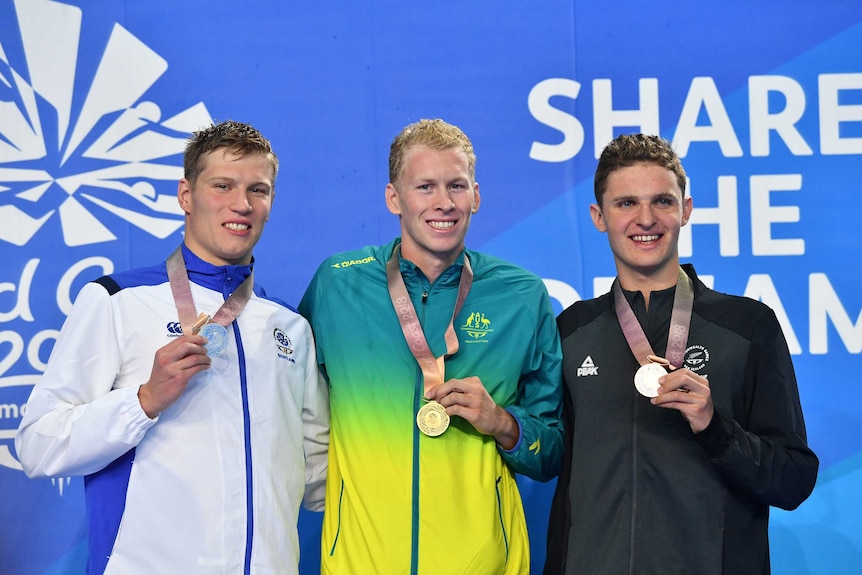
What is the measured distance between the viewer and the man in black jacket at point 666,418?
2.29 metres

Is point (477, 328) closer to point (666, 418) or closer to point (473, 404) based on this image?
point (473, 404)

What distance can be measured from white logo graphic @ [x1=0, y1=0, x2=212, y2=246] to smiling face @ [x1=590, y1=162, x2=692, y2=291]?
2.00 metres

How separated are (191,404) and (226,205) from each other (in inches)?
22.9

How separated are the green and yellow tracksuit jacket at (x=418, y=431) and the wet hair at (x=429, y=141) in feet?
0.86

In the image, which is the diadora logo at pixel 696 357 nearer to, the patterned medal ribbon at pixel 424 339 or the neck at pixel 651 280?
the neck at pixel 651 280

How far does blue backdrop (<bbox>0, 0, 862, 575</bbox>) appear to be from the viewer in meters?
3.80

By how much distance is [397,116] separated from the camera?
382 cm

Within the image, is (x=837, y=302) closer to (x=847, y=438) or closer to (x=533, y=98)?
(x=847, y=438)

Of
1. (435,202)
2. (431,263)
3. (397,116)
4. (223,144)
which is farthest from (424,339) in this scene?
(397,116)

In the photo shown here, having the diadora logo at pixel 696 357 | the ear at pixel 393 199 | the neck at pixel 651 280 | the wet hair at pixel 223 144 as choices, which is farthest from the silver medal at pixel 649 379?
the wet hair at pixel 223 144

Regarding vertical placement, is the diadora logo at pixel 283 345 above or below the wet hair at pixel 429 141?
below

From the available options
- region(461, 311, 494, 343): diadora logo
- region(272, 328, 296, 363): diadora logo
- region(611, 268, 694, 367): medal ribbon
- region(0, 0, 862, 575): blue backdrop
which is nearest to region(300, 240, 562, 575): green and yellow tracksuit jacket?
region(461, 311, 494, 343): diadora logo

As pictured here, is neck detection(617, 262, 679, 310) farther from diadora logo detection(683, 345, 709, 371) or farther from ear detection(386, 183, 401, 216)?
ear detection(386, 183, 401, 216)

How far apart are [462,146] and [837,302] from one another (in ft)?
6.67
